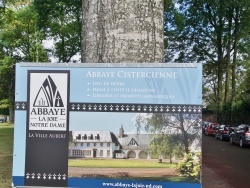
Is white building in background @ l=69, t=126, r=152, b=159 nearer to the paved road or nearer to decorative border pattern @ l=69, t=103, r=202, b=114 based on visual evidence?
decorative border pattern @ l=69, t=103, r=202, b=114

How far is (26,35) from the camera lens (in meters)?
46.7

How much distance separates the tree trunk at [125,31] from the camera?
11.2 ft

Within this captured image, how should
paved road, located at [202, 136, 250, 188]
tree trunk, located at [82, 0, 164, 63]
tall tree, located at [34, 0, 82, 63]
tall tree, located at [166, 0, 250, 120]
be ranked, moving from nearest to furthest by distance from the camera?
tree trunk, located at [82, 0, 164, 63], paved road, located at [202, 136, 250, 188], tall tree, located at [34, 0, 82, 63], tall tree, located at [166, 0, 250, 120]

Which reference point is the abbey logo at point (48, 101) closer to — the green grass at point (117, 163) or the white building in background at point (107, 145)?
the white building in background at point (107, 145)

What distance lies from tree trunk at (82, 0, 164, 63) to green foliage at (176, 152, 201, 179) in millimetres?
881

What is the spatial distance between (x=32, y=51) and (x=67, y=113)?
44.5 m

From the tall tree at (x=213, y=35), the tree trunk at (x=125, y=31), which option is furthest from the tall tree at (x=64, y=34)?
the tree trunk at (x=125, y=31)

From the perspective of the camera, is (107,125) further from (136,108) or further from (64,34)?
(64,34)

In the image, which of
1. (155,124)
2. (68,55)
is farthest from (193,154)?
(68,55)

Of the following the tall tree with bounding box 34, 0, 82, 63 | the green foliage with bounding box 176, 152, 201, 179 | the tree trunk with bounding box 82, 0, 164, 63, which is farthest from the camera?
the tall tree with bounding box 34, 0, 82, 63

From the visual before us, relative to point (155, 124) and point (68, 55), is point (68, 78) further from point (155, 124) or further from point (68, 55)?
point (68, 55)

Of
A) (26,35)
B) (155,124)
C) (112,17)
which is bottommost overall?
(155,124)

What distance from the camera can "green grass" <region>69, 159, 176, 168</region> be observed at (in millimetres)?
3000

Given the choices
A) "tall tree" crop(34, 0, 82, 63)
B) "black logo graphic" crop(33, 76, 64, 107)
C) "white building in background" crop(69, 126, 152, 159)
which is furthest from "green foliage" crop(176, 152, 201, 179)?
"tall tree" crop(34, 0, 82, 63)
